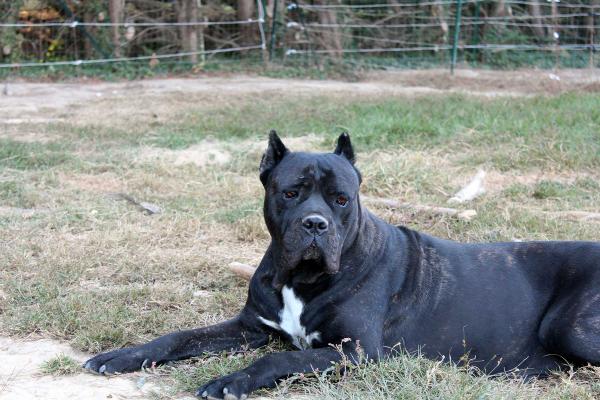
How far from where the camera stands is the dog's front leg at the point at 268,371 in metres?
3.94

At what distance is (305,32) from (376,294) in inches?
533

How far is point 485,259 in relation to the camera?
184 inches

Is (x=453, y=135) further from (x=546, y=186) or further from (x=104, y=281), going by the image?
(x=104, y=281)

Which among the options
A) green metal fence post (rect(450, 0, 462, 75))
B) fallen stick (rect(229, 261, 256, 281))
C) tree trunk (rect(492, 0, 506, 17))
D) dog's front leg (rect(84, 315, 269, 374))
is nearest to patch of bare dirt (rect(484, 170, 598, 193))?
fallen stick (rect(229, 261, 256, 281))

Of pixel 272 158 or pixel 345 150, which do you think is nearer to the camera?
pixel 272 158

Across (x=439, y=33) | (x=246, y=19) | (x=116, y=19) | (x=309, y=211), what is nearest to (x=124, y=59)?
(x=116, y=19)

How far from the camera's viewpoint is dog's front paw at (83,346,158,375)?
4.27 m

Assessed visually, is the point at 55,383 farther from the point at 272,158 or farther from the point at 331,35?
the point at 331,35

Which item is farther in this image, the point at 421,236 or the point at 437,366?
the point at 421,236

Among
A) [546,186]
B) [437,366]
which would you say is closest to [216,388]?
[437,366]

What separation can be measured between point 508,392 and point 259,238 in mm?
3137

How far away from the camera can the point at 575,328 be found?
4344mm

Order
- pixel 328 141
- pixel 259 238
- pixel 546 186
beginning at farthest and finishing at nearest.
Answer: pixel 328 141, pixel 546 186, pixel 259 238

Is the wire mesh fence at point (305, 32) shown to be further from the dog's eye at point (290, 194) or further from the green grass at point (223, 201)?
the dog's eye at point (290, 194)
